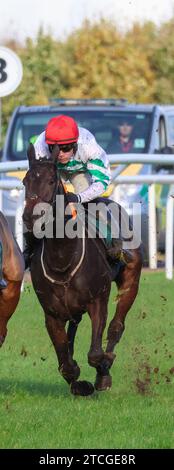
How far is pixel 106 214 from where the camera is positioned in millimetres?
8820

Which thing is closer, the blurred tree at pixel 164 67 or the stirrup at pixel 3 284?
the stirrup at pixel 3 284

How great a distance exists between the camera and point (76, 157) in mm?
8672

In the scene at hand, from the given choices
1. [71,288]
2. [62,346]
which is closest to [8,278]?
[71,288]

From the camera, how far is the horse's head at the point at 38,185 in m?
7.79

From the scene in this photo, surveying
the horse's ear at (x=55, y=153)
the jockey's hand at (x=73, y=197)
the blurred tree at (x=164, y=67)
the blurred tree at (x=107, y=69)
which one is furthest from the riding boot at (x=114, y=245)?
the blurred tree at (x=164, y=67)

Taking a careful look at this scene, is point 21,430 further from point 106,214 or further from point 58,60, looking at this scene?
point 58,60

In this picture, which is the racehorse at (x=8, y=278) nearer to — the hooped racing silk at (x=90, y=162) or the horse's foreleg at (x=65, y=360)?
the horse's foreleg at (x=65, y=360)

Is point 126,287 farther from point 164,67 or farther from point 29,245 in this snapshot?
point 164,67

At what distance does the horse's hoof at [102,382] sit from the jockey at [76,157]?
2.38 feet

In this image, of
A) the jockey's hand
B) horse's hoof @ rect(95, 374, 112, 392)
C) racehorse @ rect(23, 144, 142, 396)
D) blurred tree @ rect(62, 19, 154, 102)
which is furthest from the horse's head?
blurred tree @ rect(62, 19, 154, 102)

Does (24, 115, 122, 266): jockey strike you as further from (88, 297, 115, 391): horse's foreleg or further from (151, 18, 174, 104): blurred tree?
(151, 18, 174, 104): blurred tree

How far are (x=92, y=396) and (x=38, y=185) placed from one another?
4.59 ft
